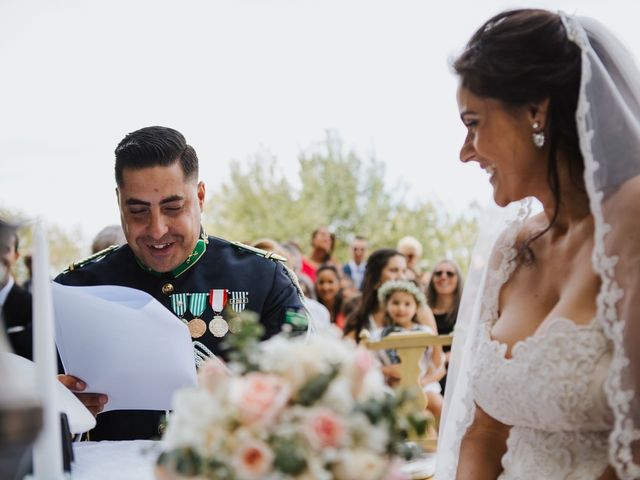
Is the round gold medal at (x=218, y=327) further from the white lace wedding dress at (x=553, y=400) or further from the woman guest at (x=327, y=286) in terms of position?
the woman guest at (x=327, y=286)

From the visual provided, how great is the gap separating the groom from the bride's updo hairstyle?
3.02 feet

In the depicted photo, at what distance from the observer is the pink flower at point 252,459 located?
0.88 m

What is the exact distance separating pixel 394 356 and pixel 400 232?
21038 millimetres

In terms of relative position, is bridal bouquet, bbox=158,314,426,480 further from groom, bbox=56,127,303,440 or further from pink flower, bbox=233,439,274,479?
groom, bbox=56,127,303,440

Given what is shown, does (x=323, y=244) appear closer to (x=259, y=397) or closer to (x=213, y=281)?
(x=213, y=281)

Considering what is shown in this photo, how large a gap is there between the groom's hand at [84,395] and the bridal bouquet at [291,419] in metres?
0.89

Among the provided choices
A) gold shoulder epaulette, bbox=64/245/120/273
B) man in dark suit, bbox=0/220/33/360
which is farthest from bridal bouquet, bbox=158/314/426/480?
gold shoulder epaulette, bbox=64/245/120/273

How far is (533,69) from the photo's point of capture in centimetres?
182

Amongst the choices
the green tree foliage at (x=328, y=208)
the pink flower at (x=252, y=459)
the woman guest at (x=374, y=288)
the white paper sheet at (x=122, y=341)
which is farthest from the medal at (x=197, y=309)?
the green tree foliage at (x=328, y=208)

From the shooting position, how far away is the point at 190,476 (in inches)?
→ 36.6

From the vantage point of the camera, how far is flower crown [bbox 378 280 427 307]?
5.74m

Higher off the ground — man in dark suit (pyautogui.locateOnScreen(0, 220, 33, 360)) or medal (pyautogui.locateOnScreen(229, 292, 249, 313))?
man in dark suit (pyautogui.locateOnScreen(0, 220, 33, 360))

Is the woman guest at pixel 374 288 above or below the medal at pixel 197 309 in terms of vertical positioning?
below

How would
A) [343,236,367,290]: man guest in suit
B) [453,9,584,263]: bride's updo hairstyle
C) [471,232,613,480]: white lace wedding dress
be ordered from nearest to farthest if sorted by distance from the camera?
[471,232,613,480]: white lace wedding dress, [453,9,584,263]: bride's updo hairstyle, [343,236,367,290]: man guest in suit
